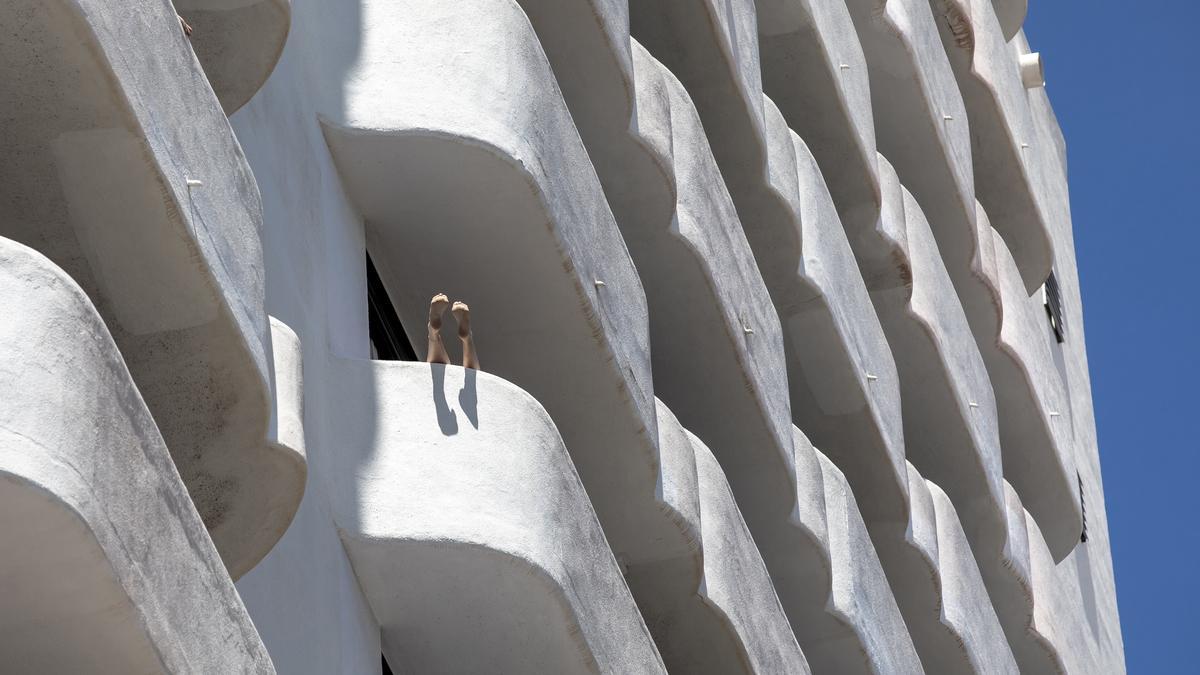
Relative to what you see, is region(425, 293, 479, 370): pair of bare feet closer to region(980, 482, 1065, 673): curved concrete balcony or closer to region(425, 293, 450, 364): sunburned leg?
region(425, 293, 450, 364): sunburned leg

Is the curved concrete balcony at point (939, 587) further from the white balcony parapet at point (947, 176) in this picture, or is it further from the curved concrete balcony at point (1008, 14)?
the curved concrete balcony at point (1008, 14)

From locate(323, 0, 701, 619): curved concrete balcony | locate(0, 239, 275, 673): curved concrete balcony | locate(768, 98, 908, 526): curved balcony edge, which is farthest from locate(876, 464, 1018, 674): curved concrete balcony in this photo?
locate(0, 239, 275, 673): curved concrete balcony

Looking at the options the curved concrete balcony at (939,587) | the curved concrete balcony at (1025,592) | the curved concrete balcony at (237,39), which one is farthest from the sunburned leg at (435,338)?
the curved concrete balcony at (1025,592)

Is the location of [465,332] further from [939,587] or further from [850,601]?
[939,587]

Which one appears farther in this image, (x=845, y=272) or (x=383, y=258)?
(x=845, y=272)

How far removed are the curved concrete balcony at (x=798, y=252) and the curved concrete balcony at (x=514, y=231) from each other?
4446 mm

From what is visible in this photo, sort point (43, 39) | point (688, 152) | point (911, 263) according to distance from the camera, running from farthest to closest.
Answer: point (911, 263) → point (688, 152) → point (43, 39)

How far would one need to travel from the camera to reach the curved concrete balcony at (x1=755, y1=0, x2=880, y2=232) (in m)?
22.9

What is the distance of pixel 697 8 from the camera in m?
19.8

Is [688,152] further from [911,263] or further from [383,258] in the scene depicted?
[911,263]

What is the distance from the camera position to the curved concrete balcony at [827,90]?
22859mm

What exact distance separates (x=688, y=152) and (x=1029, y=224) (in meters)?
12.6

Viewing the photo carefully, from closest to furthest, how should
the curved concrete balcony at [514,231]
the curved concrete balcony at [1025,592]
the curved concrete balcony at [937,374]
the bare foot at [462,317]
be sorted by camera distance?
the bare foot at [462,317], the curved concrete balcony at [514,231], the curved concrete balcony at [937,374], the curved concrete balcony at [1025,592]

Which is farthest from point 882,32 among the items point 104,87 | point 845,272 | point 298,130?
point 104,87
